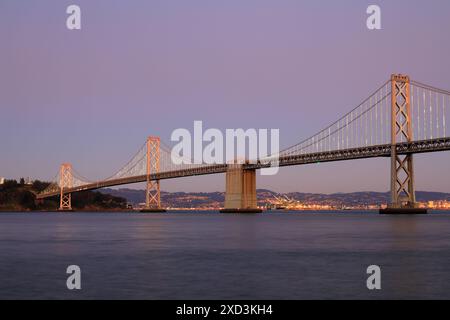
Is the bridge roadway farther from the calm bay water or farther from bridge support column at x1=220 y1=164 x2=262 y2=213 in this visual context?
the calm bay water

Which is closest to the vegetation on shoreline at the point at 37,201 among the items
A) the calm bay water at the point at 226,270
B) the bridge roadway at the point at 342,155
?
the bridge roadway at the point at 342,155

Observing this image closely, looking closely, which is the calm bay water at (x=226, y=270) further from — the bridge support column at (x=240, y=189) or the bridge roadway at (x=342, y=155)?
the bridge support column at (x=240, y=189)

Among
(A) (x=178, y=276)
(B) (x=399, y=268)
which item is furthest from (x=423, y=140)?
(A) (x=178, y=276)

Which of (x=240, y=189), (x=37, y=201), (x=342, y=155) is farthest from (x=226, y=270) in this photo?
(x=37, y=201)

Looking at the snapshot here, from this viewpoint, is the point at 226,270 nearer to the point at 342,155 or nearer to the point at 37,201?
the point at 342,155

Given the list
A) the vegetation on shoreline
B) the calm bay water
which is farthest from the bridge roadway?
the vegetation on shoreline
